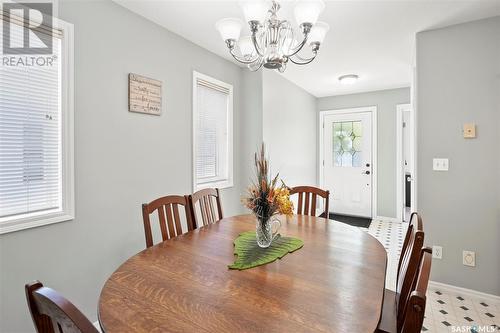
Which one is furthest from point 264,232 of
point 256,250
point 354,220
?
point 354,220

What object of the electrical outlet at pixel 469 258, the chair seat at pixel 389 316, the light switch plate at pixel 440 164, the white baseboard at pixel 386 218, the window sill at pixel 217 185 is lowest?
the white baseboard at pixel 386 218

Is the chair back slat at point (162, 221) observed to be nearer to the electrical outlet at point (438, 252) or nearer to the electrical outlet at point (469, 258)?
the electrical outlet at point (438, 252)

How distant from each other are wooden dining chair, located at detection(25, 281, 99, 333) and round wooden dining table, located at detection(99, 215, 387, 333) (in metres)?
0.20

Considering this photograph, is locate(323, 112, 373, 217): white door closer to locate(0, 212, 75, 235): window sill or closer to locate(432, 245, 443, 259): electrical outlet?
locate(432, 245, 443, 259): electrical outlet

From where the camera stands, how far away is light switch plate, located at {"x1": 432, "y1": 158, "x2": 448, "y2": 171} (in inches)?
96.7

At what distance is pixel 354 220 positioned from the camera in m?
4.93

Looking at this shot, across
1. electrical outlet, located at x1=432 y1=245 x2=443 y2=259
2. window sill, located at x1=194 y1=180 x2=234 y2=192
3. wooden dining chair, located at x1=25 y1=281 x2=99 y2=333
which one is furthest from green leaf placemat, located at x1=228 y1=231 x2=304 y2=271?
electrical outlet, located at x1=432 y1=245 x2=443 y2=259

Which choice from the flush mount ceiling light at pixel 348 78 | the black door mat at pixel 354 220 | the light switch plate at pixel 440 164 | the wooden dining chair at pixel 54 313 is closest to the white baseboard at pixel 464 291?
the light switch plate at pixel 440 164

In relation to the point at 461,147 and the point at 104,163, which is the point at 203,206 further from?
the point at 461,147

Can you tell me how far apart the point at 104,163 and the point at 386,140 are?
4598mm

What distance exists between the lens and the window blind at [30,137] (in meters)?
1.55

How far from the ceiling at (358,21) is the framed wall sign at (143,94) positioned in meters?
0.55

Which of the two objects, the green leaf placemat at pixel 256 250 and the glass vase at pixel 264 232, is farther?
the glass vase at pixel 264 232

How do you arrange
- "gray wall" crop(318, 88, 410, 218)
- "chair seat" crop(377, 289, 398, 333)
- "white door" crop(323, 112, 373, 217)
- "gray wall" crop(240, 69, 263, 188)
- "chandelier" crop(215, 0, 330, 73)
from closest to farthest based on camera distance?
"chair seat" crop(377, 289, 398, 333) → "chandelier" crop(215, 0, 330, 73) → "gray wall" crop(240, 69, 263, 188) → "gray wall" crop(318, 88, 410, 218) → "white door" crop(323, 112, 373, 217)
